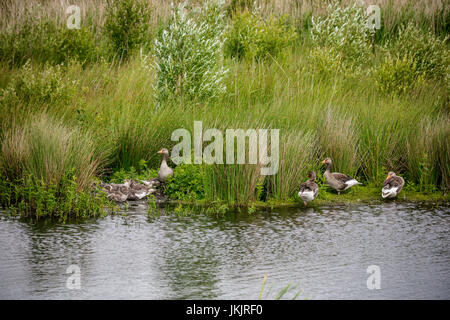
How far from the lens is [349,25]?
20.8m

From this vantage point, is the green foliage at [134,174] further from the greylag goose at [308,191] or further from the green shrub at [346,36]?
the green shrub at [346,36]

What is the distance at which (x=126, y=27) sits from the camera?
2288cm

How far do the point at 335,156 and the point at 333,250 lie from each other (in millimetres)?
4789

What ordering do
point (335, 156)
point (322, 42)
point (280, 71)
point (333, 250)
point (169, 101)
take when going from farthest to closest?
point (322, 42) → point (280, 71) → point (169, 101) → point (335, 156) → point (333, 250)

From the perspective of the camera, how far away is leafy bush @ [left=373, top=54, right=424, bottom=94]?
712 inches

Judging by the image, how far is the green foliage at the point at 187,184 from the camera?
13.6 m

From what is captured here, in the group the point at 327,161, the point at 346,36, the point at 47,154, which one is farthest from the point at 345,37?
the point at 47,154

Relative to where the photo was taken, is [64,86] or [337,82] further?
[337,82]

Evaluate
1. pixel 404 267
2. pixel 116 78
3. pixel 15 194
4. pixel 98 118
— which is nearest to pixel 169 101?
pixel 98 118

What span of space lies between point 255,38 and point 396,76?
15.2 ft

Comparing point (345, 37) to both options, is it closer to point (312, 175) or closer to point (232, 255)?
point (312, 175)

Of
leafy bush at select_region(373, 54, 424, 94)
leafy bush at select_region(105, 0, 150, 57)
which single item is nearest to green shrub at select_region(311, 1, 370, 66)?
leafy bush at select_region(373, 54, 424, 94)
